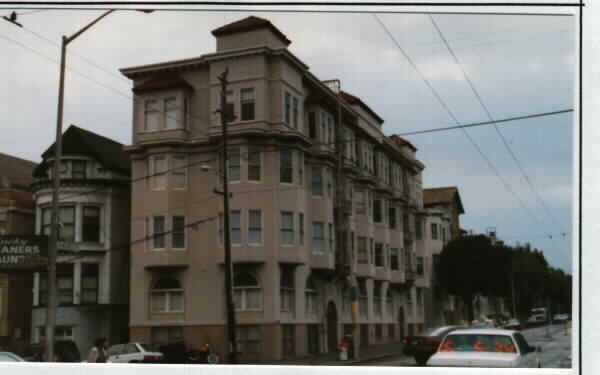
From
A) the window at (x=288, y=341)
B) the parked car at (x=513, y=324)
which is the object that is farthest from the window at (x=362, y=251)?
the parked car at (x=513, y=324)

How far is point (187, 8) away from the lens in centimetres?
1238

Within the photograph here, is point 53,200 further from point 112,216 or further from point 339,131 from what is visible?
point 339,131

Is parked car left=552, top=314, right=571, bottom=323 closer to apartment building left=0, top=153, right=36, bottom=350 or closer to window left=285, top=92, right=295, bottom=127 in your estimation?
window left=285, top=92, right=295, bottom=127

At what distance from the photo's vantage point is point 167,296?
54.2 feet

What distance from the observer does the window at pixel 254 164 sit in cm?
1438

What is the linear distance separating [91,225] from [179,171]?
180 inches

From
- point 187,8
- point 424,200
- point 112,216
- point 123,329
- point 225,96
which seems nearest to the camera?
point 187,8

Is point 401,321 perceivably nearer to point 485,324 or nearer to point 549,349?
point 485,324

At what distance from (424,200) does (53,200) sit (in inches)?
287

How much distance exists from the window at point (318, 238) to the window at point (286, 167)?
1109mm

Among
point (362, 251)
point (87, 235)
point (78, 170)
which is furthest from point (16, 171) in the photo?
point (362, 251)

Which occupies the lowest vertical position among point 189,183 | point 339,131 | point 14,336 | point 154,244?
point 14,336

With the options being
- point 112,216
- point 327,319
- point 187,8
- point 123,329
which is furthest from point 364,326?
point 187,8

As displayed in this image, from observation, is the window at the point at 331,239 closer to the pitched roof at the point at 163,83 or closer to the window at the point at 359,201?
the window at the point at 359,201
